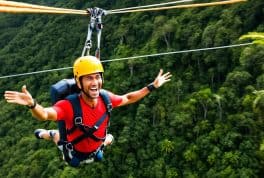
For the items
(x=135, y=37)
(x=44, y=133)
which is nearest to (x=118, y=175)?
(x=135, y=37)

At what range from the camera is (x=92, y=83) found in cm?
438

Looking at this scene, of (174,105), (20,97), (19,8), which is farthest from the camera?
(174,105)

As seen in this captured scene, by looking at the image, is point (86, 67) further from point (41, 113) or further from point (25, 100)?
point (25, 100)

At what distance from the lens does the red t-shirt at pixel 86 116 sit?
4.53 metres

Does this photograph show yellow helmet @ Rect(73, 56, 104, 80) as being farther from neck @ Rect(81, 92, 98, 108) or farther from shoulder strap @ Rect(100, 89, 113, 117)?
shoulder strap @ Rect(100, 89, 113, 117)

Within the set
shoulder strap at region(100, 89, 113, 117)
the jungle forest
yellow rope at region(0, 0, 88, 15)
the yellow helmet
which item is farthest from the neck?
the jungle forest

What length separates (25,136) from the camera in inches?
1718

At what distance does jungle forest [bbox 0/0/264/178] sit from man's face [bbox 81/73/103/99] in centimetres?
2280

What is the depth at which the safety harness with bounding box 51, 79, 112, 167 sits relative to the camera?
4602mm

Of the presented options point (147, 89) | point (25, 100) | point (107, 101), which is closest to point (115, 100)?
point (107, 101)

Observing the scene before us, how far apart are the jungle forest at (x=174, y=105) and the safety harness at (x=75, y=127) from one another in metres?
22.3

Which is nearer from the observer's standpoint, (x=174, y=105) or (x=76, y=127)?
(x=76, y=127)

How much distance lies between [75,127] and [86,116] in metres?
0.15

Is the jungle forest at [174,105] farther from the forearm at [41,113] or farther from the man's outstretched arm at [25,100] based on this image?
the man's outstretched arm at [25,100]
